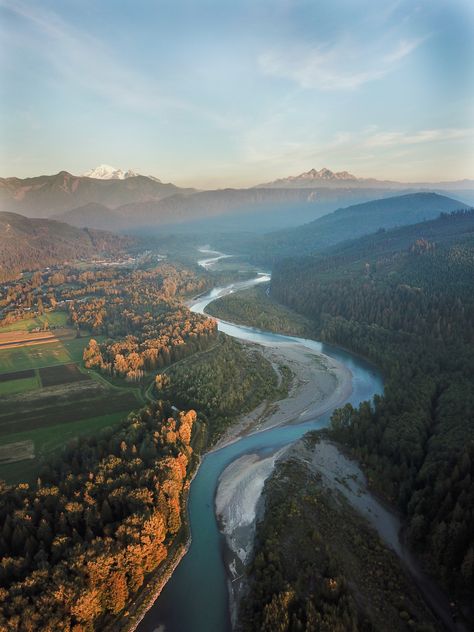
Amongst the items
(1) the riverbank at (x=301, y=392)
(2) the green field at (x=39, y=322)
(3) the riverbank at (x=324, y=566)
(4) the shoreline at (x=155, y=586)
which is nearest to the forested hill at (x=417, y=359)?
(3) the riverbank at (x=324, y=566)

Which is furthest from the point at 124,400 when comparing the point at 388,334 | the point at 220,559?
the point at 388,334

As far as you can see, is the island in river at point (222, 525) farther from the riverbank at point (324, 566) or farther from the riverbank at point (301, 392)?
the riverbank at point (324, 566)

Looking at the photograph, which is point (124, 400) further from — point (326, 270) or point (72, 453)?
point (326, 270)

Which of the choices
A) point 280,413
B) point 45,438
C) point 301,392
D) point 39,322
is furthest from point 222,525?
point 39,322

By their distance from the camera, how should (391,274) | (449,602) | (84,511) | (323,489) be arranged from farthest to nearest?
(391,274) < (323,489) < (84,511) < (449,602)

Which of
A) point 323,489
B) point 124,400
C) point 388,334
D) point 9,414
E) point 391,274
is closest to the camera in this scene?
point 323,489

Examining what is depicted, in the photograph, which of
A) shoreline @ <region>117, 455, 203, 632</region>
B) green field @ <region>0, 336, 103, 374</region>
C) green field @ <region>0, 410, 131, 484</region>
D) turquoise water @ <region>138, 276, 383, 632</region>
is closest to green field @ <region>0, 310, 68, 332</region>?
green field @ <region>0, 336, 103, 374</region>
